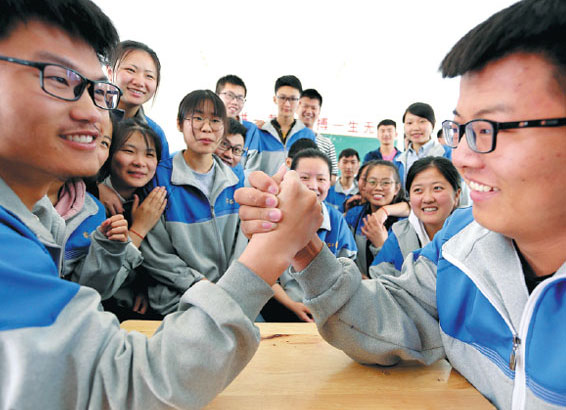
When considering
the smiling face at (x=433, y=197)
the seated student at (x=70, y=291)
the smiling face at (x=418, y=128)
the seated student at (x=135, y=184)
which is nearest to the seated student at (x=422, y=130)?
the smiling face at (x=418, y=128)

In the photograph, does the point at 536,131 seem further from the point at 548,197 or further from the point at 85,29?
the point at 85,29

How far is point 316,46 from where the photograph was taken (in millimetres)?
5711

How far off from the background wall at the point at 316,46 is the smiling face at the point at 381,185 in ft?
6.21

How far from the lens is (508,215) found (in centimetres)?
69

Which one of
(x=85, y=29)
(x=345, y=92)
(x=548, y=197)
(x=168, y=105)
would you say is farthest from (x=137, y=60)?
(x=345, y=92)

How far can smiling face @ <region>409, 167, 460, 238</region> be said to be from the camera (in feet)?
6.37

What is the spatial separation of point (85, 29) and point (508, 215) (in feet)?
2.93

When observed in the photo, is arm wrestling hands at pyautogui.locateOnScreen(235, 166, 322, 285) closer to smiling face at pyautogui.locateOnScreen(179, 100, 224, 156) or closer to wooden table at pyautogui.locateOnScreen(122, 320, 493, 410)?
wooden table at pyautogui.locateOnScreen(122, 320, 493, 410)

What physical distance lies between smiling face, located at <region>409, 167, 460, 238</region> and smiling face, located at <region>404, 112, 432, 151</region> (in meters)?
1.97

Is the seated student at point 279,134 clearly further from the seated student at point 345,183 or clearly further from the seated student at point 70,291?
the seated student at point 70,291

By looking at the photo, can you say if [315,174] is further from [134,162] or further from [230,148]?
[134,162]

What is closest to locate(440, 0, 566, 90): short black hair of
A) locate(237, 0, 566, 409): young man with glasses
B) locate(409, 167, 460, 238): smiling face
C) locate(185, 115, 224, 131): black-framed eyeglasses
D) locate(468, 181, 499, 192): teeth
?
locate(237, 0, 566, 409): young man with glasses

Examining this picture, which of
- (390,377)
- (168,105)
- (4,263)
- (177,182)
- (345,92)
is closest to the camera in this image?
(4,263)

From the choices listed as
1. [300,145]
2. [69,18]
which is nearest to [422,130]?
[300,145]
